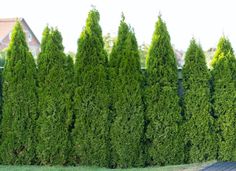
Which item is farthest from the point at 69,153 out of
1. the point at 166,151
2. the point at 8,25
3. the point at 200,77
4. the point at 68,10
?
the point at 8,25

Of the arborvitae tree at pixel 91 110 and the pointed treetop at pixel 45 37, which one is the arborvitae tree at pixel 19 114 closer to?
the pointed treetop at pixel 45 37

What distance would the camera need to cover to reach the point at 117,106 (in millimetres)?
7059

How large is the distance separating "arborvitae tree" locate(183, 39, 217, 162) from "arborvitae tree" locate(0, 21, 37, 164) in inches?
104

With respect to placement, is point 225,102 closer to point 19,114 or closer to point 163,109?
point 163,109

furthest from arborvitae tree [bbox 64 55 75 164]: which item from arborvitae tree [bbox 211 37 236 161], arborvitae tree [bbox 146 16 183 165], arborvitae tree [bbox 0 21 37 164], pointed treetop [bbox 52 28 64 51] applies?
arborvitae tree [bbox 211 37 236 161]

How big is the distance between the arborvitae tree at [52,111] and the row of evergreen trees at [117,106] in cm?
2

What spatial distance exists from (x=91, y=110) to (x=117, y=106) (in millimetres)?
446

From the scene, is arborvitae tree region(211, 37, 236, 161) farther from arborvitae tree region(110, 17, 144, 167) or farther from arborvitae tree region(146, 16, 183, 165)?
arborvitae tree region(110, 17, 144, 167)

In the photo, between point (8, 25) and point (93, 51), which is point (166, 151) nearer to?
point (93, 51)

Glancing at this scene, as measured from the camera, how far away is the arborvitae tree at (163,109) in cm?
704

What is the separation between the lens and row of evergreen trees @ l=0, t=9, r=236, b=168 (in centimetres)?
703

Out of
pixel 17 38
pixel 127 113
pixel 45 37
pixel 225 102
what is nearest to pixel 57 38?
pixel 45 37

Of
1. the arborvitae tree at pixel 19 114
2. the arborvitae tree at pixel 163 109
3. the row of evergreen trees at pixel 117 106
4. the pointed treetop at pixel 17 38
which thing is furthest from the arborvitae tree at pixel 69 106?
the arborvitae tree at pixel 163 109

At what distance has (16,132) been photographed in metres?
7.17
